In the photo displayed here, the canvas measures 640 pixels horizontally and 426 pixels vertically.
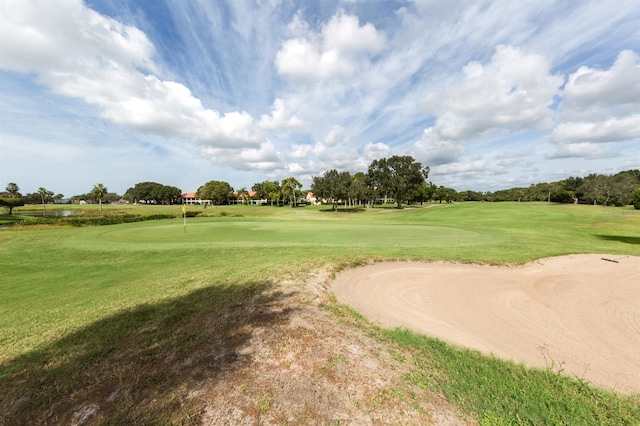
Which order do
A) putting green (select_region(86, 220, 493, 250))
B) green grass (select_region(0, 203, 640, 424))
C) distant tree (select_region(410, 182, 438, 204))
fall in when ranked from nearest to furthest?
green grass (select_region(0, 203, 640, 424)) < putting green (select_region(86, 220, 493, 250)) < distant tree (select_region(410, 182, 438, 204))

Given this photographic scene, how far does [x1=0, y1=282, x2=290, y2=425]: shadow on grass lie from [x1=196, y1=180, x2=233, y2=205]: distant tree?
377 ft

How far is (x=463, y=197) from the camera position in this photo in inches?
6570

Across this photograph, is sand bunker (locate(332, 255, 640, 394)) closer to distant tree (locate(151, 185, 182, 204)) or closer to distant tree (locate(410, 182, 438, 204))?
distant tree (locate(410, 182, 438, 204))

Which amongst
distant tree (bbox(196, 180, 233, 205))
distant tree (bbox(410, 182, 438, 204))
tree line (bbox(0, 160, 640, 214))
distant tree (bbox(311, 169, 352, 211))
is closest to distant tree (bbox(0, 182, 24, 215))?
tree line (bbox(0, 160, 640, 214))

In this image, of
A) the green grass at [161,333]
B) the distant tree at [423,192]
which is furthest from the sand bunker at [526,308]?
the distant tree at [423,192]

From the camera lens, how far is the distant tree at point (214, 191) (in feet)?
368

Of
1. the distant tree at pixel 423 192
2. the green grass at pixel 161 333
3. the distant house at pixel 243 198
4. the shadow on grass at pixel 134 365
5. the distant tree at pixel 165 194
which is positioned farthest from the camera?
the distant tree at pixel 165 194

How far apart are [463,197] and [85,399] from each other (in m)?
190

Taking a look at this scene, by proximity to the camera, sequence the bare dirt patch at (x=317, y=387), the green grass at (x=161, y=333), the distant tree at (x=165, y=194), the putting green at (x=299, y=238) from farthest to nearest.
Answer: the distant tree at (x=165, y=194) → the putting green at (x=299, y=238) → the green grass at (x=161, y=333) → the bare dirt patch at (x=317, y=387)

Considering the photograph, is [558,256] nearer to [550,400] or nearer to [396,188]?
[550,400]

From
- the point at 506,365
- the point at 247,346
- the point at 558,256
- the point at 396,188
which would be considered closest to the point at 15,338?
the point at 247,346

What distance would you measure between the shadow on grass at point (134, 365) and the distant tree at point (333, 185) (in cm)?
5847

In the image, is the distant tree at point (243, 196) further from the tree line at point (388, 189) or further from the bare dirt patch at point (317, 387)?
the bare dirt patch at point (317, 387)

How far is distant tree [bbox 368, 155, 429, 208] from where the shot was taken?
65.7 metres
